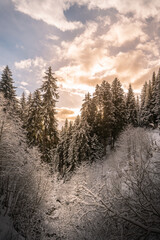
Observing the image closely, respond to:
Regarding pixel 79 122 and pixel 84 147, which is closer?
pixel 84 147

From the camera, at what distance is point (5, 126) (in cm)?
983

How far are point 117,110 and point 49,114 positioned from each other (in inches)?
568

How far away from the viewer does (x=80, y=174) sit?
18.4 metres

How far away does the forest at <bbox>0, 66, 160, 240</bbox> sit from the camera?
4250 millimetres

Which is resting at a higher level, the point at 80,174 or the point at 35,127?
the point at 35,127

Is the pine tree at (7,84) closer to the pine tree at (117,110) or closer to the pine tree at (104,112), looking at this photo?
the pine tree at (104,112)

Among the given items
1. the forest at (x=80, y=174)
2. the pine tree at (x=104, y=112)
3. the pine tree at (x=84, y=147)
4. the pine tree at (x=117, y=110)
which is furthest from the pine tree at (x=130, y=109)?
the pine tree at (x=84, y=147)

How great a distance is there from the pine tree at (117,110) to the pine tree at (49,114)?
1240cm

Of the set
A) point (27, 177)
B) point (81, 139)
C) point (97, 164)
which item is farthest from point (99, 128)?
point (27, 177)

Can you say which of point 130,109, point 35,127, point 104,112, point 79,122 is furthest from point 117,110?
point 35,127

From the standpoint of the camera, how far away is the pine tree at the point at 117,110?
24203 mm

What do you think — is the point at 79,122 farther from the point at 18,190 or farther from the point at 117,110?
the point at 18,190

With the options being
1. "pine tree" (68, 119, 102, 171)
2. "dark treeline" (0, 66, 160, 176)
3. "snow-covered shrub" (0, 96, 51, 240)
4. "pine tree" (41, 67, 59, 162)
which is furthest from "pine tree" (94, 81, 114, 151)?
"snow-covered shrub" (0, 96, 51, 240)

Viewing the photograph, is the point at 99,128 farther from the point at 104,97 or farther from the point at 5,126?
the point at 5,126
